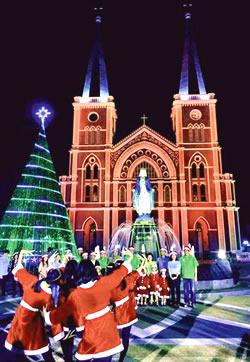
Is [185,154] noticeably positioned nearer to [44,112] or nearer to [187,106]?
[187,106]

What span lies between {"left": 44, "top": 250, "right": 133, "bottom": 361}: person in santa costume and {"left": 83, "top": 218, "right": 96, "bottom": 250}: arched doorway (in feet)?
96.0

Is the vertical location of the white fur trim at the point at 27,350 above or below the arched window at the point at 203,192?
A: below

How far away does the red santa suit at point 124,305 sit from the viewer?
430 centimetres

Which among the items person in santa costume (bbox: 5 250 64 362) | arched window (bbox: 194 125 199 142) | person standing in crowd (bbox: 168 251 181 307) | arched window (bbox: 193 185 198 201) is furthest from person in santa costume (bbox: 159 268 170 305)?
arched window (bbox: 194 125 199 142)

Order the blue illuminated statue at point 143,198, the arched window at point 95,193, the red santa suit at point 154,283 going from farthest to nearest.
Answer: the arched window at point 95,193 < the blue illuminated statue at point 143,198 < the red santa suit at point 154,283

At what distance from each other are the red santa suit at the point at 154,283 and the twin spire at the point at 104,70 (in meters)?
31.1

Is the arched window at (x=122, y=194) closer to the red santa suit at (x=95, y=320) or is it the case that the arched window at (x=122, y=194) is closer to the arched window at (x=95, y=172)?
the arched window at (x=95, y=172)

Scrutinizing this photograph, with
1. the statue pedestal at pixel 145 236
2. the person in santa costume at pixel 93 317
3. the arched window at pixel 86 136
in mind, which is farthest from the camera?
the arched window at pixel 86 136

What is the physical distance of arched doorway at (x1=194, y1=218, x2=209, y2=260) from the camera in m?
31.2

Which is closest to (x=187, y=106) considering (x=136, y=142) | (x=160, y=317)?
(x=136, y=142)

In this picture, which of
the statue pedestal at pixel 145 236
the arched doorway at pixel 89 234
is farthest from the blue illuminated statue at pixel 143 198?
the arched doorway at pixel 89 234

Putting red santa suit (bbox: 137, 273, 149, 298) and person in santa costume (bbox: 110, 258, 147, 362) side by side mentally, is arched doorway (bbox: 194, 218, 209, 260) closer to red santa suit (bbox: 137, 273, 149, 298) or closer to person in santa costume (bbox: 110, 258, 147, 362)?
red santa suit (bbox: 137, 273, 149, 298)

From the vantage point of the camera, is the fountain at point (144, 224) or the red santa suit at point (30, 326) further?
the fountain at point (144, 224)

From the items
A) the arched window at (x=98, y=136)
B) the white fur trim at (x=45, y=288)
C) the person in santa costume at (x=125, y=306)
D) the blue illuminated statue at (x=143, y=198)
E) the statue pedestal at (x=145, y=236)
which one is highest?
the arched window at (x=98, y=136)
